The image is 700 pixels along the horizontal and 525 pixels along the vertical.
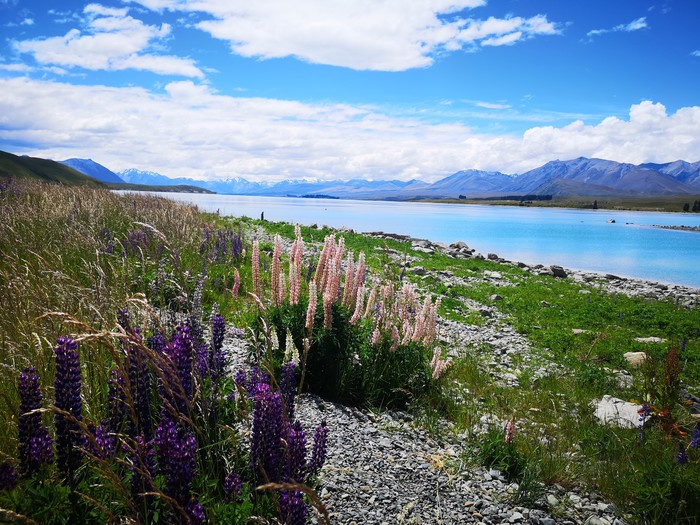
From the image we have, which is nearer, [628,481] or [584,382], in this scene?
[628,481]

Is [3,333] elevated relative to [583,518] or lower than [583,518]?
elevated

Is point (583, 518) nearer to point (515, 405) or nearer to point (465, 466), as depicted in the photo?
point (465, 466)

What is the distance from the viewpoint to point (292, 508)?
2648 mm

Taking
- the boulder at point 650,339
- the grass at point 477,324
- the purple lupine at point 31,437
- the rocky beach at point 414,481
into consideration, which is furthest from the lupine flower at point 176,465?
the boulder at point 650,339

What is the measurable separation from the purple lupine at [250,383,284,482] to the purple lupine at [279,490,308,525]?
35 cm

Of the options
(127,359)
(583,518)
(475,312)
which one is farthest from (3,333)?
(475,312)

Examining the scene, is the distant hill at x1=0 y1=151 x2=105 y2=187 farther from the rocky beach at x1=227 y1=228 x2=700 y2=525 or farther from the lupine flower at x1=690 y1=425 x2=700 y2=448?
the lupine flower at x1=690 y1=425 x2=700 y2=448

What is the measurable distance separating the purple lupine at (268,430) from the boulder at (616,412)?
20.5 feet

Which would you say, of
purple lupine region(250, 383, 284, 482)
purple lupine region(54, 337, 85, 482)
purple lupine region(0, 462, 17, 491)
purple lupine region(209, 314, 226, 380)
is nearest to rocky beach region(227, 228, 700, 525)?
purple lupine region(250, 383, 284, 482)

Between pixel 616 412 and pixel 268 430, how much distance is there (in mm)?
7109

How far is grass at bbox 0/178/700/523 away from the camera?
4.53 metres

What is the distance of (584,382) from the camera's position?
397 inches

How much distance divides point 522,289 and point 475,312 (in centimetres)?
576

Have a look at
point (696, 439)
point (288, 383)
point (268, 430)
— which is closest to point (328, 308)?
point (288, 383)
